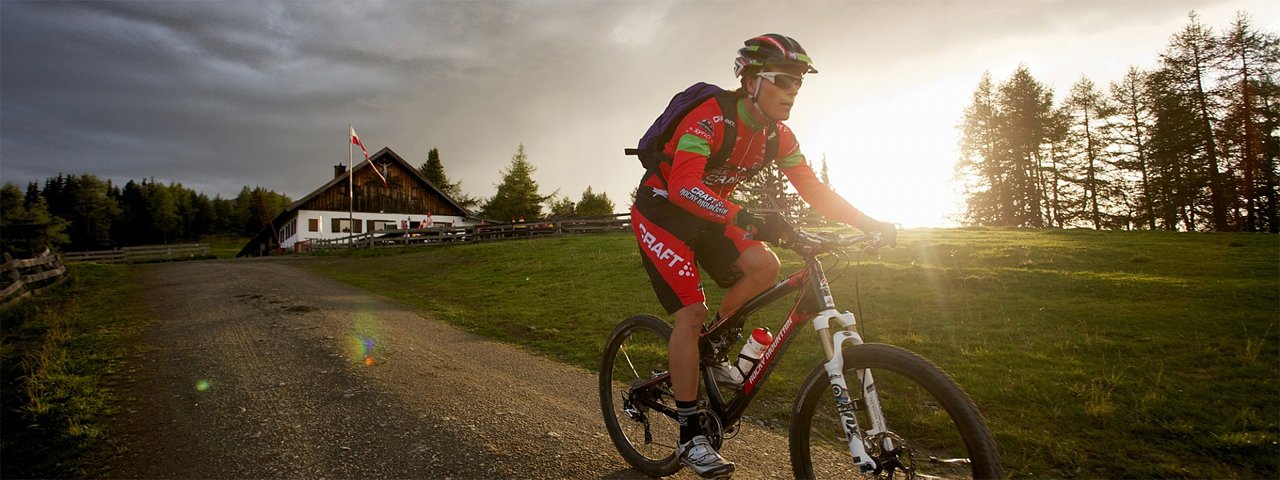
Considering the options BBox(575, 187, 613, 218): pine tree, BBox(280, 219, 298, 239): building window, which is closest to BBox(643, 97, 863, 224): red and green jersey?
BBox(280, 219, 298, 239): building window

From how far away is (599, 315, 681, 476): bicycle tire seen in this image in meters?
3.53

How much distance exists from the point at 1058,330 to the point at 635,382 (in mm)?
7374

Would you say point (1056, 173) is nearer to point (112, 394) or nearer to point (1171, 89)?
point (1171, 89)

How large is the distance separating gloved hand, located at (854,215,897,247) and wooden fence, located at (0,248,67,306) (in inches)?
645

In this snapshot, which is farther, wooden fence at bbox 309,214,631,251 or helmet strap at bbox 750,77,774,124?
wooden fence at bbox 309,214,631,251

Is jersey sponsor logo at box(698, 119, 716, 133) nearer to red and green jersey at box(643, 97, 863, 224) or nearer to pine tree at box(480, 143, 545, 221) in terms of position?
red and green jersey at box(643, 97, 863, 224)

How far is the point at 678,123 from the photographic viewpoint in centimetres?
321

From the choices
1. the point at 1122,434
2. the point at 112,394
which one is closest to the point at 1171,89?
the point at 1122,434

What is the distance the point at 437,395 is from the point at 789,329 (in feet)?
11.3

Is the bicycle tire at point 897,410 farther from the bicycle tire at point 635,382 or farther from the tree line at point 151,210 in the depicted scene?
the tree line at point 151,210

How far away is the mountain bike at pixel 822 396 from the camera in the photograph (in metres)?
2.19

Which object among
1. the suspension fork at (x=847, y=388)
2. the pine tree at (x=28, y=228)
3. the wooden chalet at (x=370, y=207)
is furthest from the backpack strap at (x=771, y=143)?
the pine tree at (x=28, y=228)

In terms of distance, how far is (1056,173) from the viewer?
4038cm

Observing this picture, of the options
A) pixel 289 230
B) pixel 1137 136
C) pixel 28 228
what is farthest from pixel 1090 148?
pixel 28 228
